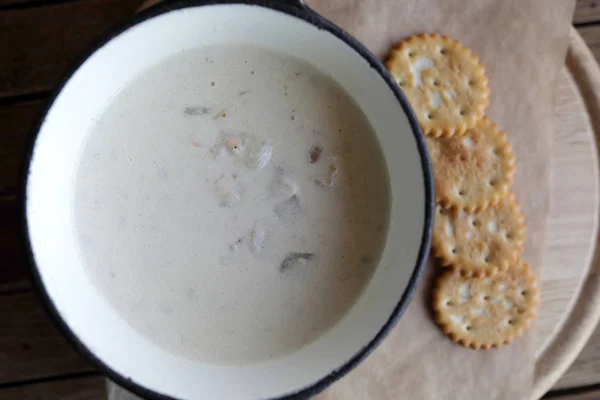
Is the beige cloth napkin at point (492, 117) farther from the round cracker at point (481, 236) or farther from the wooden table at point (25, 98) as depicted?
the wooden table at point (25, 98)

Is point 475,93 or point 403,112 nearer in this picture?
point 403,112

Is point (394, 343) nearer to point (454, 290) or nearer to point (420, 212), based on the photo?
point (454, 290)

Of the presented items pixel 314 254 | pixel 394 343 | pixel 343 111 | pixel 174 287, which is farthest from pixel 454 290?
pixel 174 287

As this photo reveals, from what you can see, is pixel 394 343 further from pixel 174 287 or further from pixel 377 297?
pixel 174 287

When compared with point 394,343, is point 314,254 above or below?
above

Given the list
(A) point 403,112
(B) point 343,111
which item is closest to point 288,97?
(B) point 343,111

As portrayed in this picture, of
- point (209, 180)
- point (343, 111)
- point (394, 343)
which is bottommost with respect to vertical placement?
point (394, 343)
